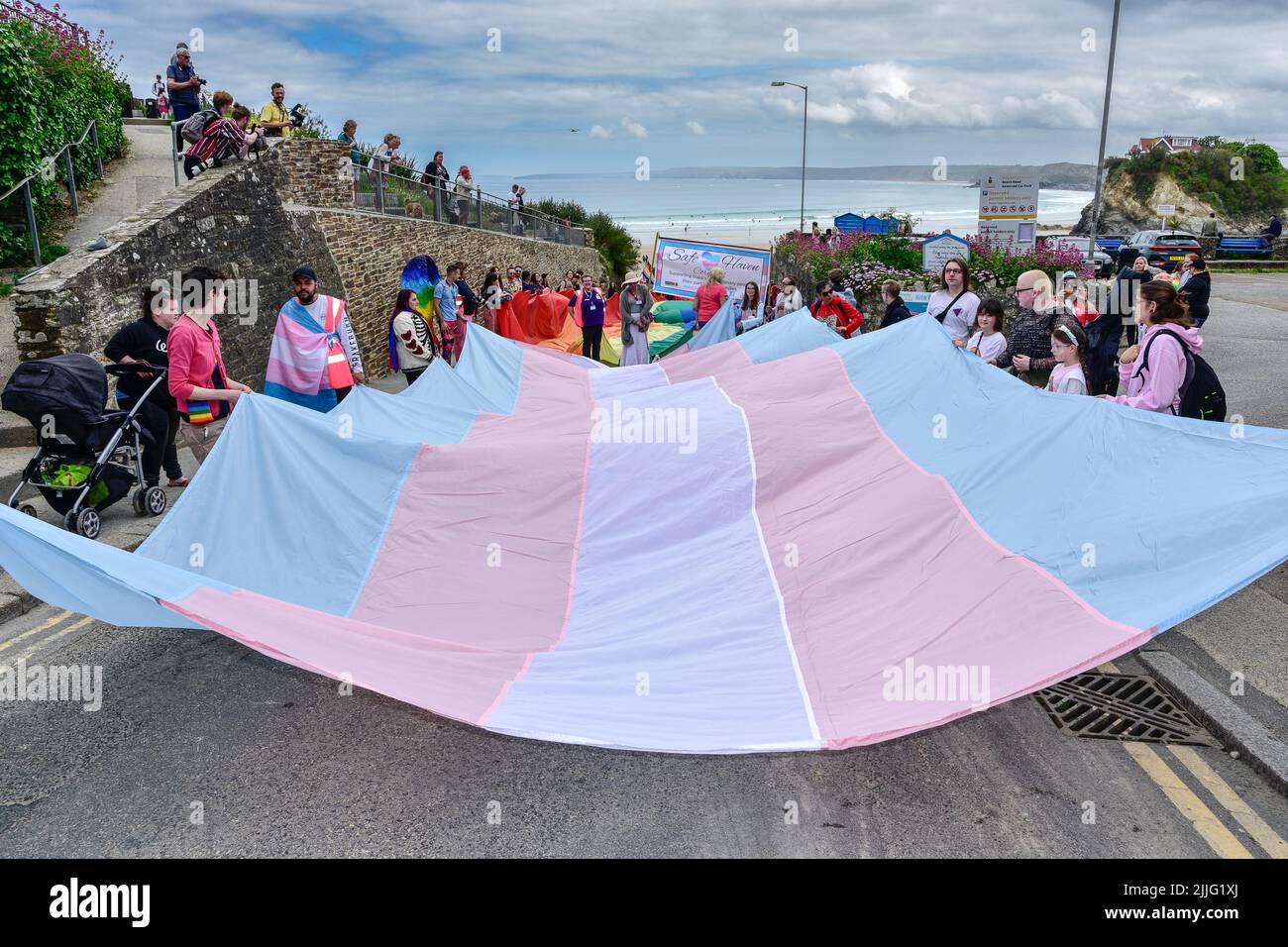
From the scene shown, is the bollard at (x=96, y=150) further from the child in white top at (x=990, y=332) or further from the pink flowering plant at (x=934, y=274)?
the child in white top at (x=990, y=332)

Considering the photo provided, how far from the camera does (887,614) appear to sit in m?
4.80

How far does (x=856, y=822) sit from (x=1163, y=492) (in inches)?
106

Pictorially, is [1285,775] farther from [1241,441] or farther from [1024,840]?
[1241,441]

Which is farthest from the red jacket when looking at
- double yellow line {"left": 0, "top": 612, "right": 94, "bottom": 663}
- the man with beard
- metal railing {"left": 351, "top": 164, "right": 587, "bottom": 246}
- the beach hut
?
the beach hut

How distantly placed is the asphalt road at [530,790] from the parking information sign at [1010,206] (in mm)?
16114

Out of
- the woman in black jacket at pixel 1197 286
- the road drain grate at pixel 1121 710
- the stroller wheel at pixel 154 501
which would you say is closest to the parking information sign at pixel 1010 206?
the woman in black jacket at pixel 1197 286

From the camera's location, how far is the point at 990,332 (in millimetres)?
9125

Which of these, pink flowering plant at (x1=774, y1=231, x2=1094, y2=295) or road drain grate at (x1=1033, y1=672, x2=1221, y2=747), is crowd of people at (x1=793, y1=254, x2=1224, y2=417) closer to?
road drain grate at (x1=1033, y1=672, x2=1221, y2=747)

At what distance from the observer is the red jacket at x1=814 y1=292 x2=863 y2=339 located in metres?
13.7

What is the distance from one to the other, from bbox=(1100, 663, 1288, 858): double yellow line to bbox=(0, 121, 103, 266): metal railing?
14.6 meters

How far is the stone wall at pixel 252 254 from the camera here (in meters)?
10.1

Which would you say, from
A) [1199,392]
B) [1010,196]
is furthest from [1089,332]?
[1010,196]

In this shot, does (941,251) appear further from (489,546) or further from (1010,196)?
(489,546)
